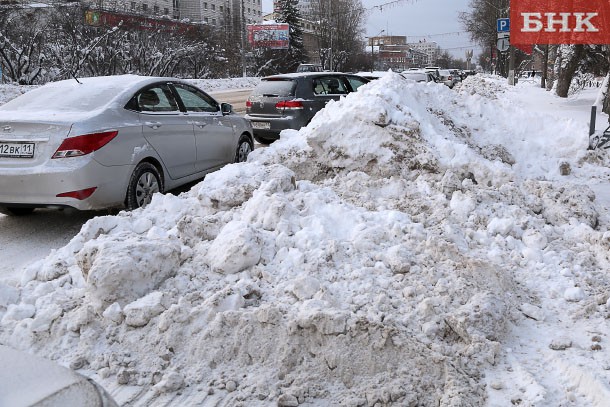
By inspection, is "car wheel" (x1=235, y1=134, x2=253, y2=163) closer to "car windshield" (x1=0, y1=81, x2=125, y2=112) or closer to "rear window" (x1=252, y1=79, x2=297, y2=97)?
"car windshield" (x1=0, y1=81, x2=125, y2=112)

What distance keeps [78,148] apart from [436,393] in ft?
13.1

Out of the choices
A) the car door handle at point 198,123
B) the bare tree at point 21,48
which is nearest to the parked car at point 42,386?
the car door handle at point 198,123

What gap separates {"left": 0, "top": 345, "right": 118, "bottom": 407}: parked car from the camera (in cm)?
168

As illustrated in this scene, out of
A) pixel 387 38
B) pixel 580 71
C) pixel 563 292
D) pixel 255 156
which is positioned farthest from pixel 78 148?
pixel 387 38

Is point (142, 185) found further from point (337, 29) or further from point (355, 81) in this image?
point (337, 29)

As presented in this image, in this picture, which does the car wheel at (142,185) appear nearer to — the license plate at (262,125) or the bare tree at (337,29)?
the license plate at (262,125)

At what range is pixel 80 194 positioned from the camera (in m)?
5.42

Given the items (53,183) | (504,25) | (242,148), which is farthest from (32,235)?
(504,25)

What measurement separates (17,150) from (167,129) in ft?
5.56

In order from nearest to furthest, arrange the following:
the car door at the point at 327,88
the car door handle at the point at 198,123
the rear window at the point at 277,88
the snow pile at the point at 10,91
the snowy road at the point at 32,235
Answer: the snowy road at the point at 32,235
the car door handle at the point at 198,123
the rear window at the point at 277,88
the car door at the point at 327,88
the snow pile at the point at 10,91

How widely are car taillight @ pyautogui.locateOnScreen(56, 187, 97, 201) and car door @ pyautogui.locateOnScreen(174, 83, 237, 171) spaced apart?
192 cm

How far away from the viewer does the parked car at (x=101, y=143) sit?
5332 millimetres

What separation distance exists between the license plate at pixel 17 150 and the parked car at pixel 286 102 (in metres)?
6.03

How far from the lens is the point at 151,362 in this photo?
10.8 feet
